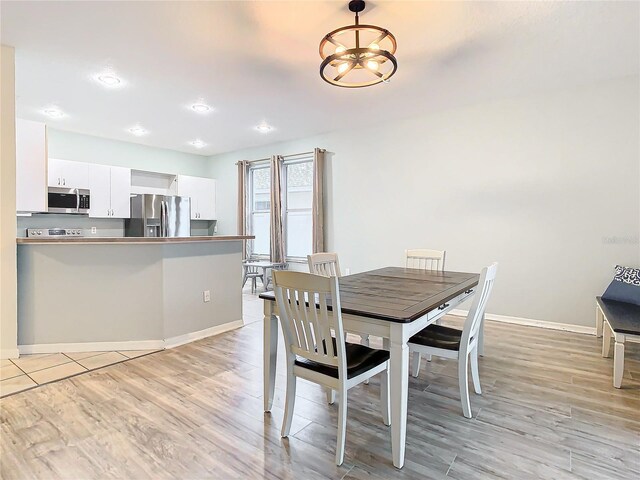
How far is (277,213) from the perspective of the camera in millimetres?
6293

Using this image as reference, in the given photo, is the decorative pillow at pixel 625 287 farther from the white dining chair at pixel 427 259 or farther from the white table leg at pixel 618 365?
the white dining chair at pixel 427 259

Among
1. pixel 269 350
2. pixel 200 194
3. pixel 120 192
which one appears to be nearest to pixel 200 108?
pixel 120 192

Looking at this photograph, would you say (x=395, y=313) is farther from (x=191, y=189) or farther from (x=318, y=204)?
(x=191, y=189)

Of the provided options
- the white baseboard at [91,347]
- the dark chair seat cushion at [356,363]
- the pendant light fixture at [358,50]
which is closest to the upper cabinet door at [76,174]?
the white baseboard at [91,347]

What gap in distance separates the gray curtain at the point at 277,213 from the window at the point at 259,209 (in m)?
0.62

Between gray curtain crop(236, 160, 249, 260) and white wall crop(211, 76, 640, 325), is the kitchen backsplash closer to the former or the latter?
gray curtain crop(236, 160, 249, 260)

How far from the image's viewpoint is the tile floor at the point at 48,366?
2.61 m

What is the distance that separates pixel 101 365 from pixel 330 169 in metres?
4.09

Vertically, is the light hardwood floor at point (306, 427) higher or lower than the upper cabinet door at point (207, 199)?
lower

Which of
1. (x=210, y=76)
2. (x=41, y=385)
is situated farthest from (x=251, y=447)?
(x=210, y=76)

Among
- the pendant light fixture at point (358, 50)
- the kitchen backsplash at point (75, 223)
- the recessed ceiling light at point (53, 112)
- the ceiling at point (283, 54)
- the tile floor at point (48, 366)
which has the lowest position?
the tile floor at point (48, 366)

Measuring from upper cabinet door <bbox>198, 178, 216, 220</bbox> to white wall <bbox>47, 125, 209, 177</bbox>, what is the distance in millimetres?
431

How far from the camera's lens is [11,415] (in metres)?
2.16

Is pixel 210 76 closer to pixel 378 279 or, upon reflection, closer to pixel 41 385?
pixel 378 279
